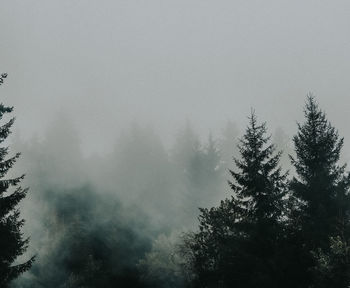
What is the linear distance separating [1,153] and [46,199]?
41.1m

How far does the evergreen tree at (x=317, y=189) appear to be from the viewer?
2234cm

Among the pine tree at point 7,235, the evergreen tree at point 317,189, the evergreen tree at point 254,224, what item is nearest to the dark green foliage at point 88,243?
the evergreen tree at point 254,224

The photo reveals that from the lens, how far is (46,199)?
5662cm

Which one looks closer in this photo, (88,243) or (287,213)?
(287,213)

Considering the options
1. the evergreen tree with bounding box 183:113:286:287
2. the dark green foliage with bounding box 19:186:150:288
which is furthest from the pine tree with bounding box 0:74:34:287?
the dark green foliage with bounding box 19:186:150:288

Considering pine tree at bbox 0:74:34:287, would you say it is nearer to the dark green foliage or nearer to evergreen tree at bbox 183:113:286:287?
evergreen tree at bbox 183:113:286:287

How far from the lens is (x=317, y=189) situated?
23844 mm

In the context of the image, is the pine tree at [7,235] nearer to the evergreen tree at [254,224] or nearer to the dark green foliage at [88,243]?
the evergreen tree at [254,224]

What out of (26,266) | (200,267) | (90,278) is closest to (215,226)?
(200,267)

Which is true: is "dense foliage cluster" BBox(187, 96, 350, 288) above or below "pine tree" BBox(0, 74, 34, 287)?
above

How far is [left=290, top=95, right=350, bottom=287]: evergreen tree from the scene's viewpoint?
22344mm

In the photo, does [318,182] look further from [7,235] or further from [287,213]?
[7,235]

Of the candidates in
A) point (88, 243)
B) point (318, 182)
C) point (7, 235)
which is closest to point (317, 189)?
point (318, 182)

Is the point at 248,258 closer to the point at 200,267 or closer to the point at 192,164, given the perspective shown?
the point at 200,267
